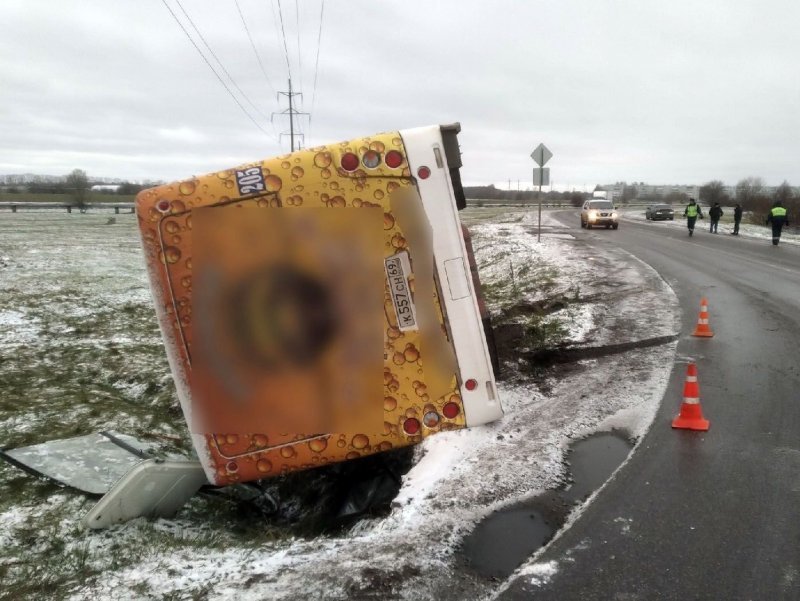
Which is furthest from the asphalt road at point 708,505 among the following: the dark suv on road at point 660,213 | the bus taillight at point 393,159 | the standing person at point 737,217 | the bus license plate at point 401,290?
the dark suv on road at point 660,213

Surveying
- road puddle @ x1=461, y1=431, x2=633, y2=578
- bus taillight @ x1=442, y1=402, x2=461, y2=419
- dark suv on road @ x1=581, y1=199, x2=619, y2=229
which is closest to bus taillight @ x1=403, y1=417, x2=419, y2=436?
bus taillight @ x1=442, y1=402, x2=461, y2=419

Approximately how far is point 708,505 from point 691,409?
154 centimetres

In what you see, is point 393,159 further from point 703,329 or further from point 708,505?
point 703,329

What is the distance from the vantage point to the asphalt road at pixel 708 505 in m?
3.17

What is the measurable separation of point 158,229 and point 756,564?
405cm

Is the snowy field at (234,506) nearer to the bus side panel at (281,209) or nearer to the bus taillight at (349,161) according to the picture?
the bus side panel at (281,209)

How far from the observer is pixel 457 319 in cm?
378

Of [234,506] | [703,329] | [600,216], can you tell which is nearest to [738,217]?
[600,216]

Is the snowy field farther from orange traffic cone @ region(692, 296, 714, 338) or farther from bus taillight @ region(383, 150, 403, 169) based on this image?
bus taillight @ region(383, 150, 403, 169)

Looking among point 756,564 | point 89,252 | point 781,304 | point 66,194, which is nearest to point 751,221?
point 781,304

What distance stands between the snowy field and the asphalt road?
0.27 m

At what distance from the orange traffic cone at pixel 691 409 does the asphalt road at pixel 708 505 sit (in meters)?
0.09

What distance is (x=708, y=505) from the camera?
400cm

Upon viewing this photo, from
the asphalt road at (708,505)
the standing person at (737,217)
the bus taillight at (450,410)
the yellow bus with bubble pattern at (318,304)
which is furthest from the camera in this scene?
the standing person at (737,217)
